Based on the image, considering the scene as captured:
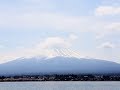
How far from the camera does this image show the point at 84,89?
71812mm
